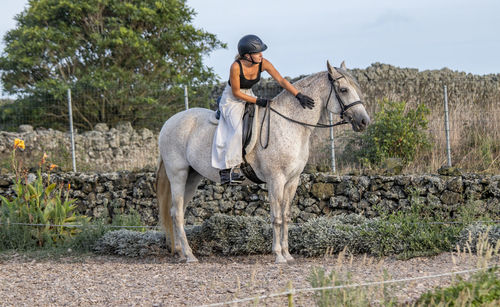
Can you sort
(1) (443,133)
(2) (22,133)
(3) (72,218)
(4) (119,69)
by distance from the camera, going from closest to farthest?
1. (3) (72,218)
2. (1) (443,133)
3. (2) (22,133)
4. (4) (119,69)

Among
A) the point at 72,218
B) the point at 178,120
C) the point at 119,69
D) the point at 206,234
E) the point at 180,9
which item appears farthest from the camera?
the point at 180,9

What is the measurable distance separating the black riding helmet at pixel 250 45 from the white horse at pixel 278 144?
64 cm

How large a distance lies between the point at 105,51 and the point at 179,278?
585 inches

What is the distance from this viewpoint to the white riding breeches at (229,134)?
22.3ft

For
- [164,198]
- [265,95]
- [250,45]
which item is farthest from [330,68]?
[265,95]

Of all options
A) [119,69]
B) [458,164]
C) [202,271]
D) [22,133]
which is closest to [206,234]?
[202,271]

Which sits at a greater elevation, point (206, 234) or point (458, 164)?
point (458, 164)

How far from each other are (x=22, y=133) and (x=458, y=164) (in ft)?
33.1

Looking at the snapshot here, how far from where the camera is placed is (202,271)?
6.56m

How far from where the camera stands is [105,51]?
19672 millimetres

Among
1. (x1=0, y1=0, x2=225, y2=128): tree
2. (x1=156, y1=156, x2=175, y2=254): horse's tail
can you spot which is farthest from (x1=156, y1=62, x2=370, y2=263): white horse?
(x1=0, y1=0, x2=225, y2=128): tree

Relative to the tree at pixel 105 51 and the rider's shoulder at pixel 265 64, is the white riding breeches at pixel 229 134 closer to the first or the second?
the rider's shoulder at pixel 265 64

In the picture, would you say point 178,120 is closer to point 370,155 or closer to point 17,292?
point 17,292

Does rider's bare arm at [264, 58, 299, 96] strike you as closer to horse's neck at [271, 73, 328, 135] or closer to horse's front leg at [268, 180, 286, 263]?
horse's neck at [271, 73, 328, 135]
